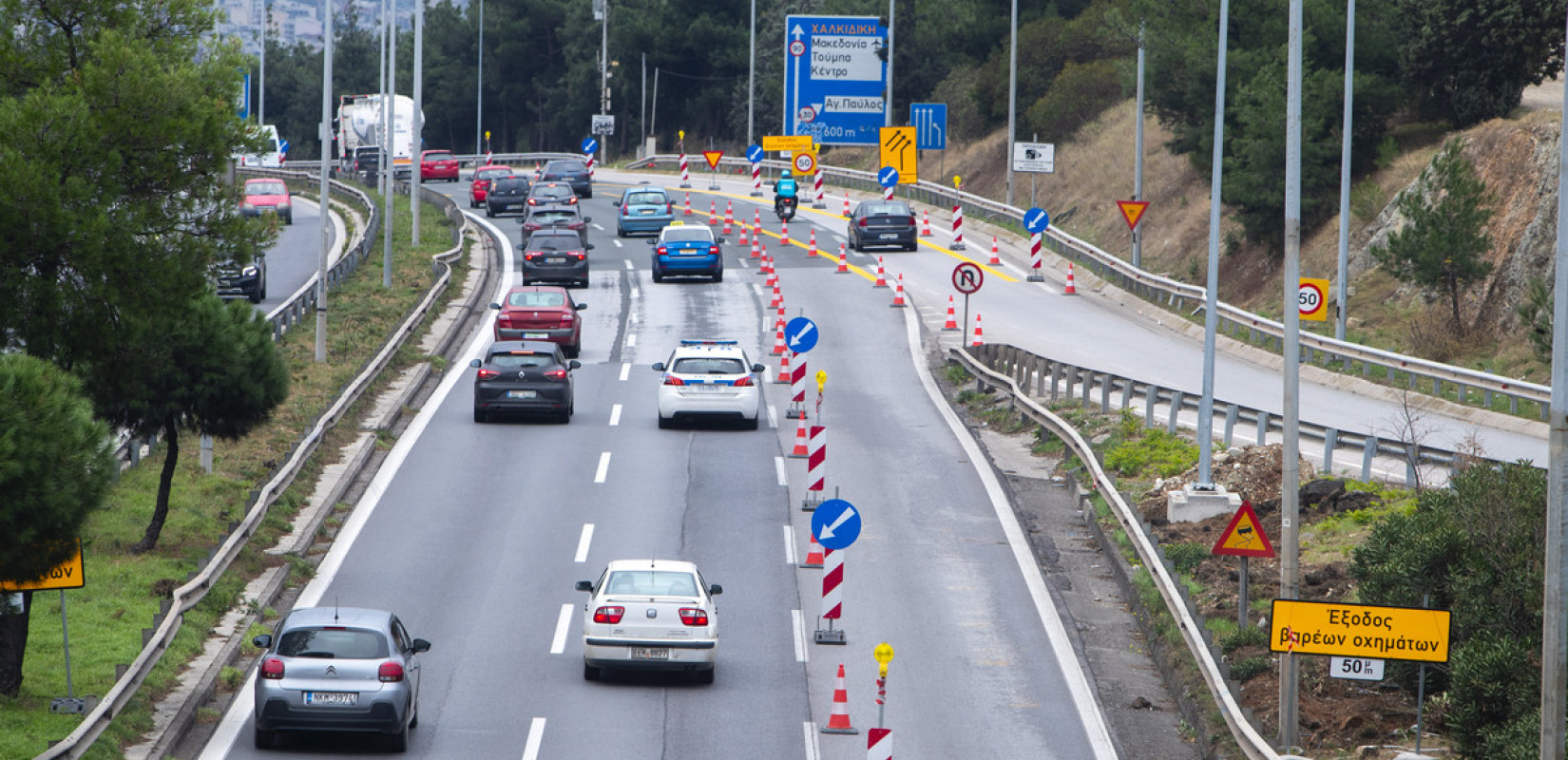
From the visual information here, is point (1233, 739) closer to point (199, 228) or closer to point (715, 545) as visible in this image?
point (715, 545)

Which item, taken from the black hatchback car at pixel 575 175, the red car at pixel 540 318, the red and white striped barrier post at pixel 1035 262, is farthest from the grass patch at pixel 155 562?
the black hatchback car at pixel 575 175

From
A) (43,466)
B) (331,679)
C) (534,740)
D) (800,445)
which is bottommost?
(534,740)

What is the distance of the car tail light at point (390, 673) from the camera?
15633 mm

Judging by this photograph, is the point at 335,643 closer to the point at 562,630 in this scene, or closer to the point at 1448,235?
the point at 562,630

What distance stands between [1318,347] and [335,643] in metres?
26.5

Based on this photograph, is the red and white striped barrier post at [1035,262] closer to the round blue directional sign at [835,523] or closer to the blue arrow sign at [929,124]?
the blue arrow sign at [929,124]

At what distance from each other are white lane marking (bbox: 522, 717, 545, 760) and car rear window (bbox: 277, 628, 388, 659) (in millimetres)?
1639

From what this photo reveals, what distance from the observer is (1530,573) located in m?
18.0

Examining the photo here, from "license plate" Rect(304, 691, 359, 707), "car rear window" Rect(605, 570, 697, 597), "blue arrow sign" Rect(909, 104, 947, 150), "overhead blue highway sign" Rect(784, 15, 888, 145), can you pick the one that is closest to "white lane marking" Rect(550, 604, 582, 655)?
"car rear window" Rect(605, 570, 697, 597)

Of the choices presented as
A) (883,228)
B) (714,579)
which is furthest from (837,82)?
(714,579)

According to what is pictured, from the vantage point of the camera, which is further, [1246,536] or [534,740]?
[1246,536]

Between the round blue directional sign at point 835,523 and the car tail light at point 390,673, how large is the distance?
4.98m

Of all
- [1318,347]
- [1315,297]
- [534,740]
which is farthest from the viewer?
[1318,347]

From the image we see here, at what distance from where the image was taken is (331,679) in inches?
611
